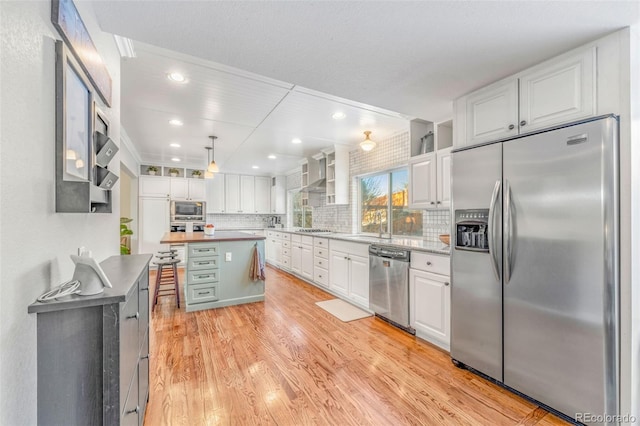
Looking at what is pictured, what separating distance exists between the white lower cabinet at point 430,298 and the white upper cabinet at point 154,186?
5.87m

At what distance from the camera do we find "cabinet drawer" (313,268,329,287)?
435 centimetres

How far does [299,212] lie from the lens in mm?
7336

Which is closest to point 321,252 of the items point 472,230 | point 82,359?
point 472,230

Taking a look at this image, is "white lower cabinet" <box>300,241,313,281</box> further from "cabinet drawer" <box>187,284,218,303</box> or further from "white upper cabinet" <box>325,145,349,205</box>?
"cabinet drawer" <box>187,284,218,303</box>

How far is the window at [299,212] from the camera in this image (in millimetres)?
6762

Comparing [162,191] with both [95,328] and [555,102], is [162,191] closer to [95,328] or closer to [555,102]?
[95,328]

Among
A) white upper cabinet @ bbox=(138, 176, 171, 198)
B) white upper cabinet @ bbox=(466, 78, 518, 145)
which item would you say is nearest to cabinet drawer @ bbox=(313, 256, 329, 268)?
white upper cabinet @ bbox=(466, 78, 518, 145)

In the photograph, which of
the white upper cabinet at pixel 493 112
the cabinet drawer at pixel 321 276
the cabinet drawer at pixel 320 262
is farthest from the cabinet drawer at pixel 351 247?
the white upper cabinet at pixel 493 112

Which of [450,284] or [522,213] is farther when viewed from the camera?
[450,284]

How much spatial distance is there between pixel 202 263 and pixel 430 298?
2797 millimetres

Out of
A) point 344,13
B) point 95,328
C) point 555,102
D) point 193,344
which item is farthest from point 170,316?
point 555,102

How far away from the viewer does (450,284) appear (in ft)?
7.89

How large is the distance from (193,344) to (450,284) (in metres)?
2.46

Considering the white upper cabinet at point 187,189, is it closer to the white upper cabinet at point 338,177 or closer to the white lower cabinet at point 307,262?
the white lower cabinet at point 307,262
